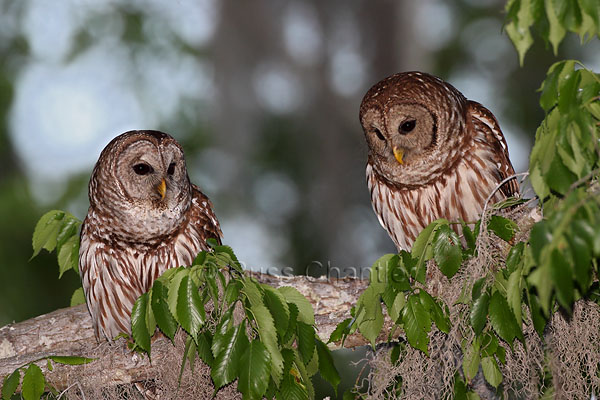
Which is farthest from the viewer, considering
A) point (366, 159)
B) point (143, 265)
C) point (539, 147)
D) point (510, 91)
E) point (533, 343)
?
point (510, 91)

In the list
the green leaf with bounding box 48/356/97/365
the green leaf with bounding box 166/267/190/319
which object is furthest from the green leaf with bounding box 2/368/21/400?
the green leaf with bounding box 166/267/190/319

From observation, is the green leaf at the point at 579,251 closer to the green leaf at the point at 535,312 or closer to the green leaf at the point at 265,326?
the green leaf at the point at 535,312

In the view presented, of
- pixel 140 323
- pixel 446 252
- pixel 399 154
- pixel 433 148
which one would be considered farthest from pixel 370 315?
pixel 433 148

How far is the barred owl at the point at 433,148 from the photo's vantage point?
4.91 metres

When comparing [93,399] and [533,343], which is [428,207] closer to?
[533,343]

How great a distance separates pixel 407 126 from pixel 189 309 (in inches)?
86.6

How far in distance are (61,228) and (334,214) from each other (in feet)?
17.9

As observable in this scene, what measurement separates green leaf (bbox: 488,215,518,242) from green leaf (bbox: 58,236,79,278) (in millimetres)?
2910

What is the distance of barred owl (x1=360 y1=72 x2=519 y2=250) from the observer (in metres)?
4.91

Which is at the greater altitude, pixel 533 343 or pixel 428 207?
pixel 428 207

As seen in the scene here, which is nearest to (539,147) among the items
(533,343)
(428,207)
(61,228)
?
(533,343)

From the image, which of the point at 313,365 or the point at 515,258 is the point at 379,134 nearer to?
the point at 313,365

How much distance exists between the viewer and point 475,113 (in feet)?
17.1

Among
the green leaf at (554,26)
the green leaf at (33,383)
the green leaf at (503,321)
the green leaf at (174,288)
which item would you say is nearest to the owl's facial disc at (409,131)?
the green leaf at (503,321)
